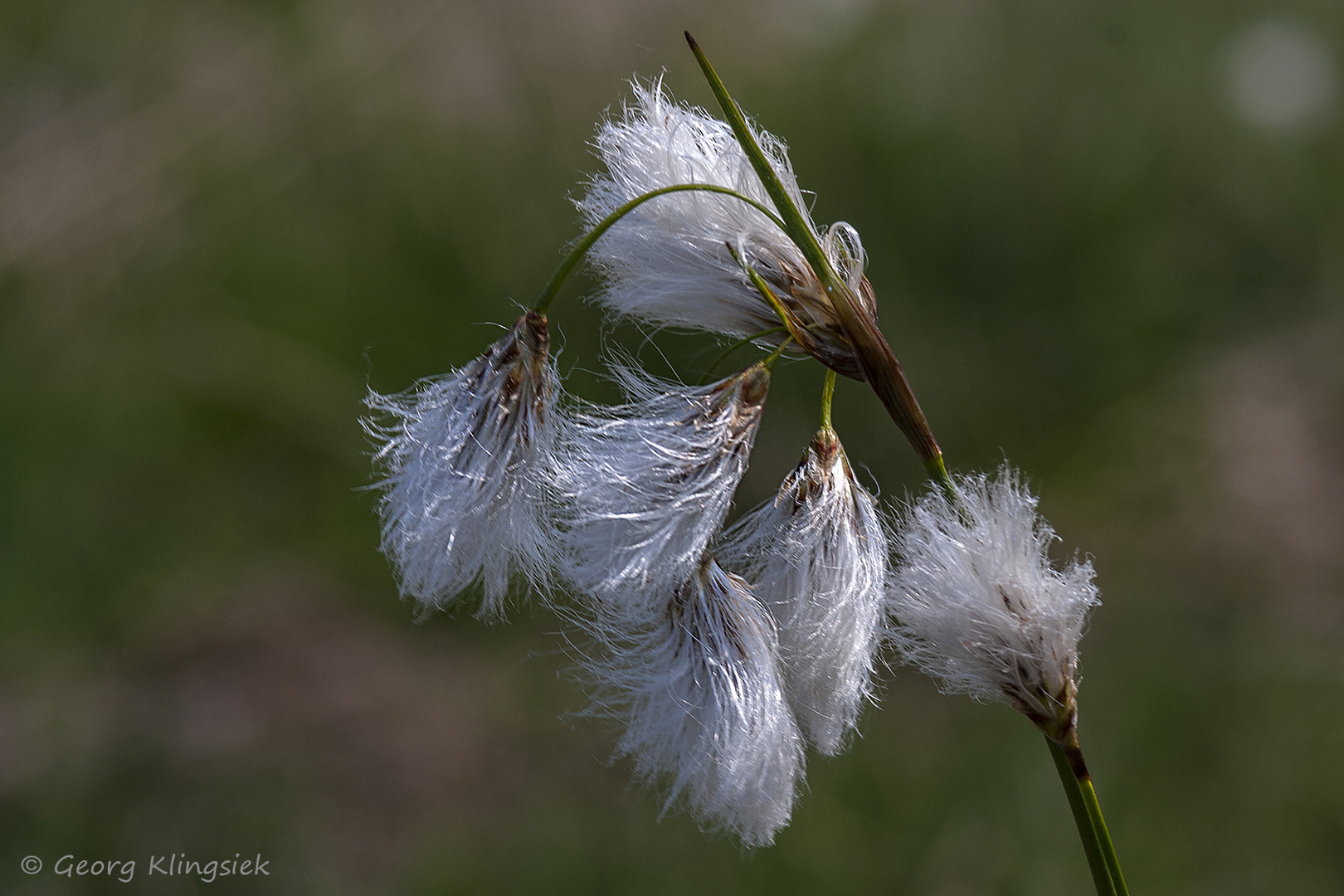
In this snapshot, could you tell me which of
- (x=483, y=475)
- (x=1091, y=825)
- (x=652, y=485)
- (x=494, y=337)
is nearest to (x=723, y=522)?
(x=652, y=485)

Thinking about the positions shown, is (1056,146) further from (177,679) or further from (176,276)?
(177,679)

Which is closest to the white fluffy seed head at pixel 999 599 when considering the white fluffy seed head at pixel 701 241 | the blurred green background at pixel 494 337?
the white fluffy seed head at pixel 701 241

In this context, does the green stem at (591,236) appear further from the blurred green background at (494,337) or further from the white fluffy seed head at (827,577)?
the blurred green background at (494,337)

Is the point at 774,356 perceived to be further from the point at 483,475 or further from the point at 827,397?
the point at 483,475

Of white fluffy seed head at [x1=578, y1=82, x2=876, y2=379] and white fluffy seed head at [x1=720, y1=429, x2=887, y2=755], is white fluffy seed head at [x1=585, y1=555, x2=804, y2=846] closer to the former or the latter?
white fluffy seed head at [x1=720, y1=429, x2=887, y2=755]

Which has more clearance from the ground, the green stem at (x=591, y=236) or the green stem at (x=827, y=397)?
the green stem at (x=827, y=397)

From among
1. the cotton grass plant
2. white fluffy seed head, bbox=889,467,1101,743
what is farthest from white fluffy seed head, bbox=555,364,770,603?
white fluffy seed head, bbox=889,467,1101,743
